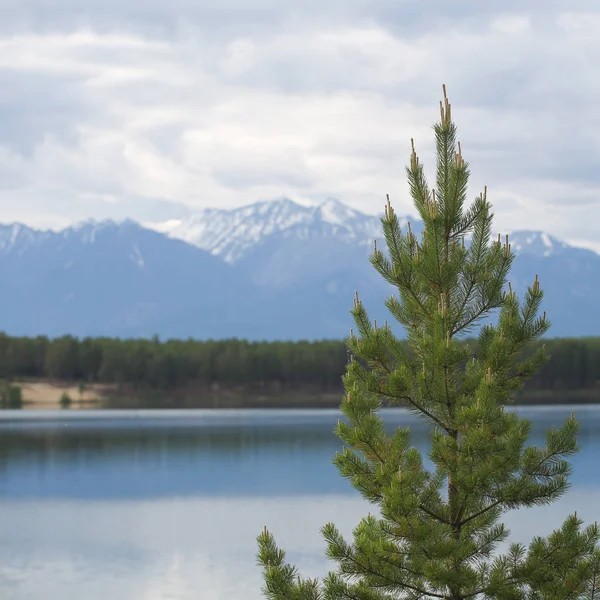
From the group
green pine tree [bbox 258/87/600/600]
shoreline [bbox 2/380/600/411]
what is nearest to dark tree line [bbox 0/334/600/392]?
shoreline [bbox 2/380/600/411]

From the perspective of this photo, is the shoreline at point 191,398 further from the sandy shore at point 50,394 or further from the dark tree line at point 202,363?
the dark tree line at point 202,363

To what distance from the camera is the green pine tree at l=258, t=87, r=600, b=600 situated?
13055 mm

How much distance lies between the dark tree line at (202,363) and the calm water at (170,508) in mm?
51221

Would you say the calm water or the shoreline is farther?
the shoreline

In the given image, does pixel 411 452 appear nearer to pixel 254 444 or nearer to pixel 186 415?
pixel 254 444

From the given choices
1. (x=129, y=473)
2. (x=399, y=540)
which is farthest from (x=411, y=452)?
(x=129, y=473)

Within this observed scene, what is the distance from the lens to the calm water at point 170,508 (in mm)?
28359

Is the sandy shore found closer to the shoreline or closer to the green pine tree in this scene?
the shoreline

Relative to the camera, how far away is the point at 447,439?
13172mm

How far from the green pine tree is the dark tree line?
118 metres

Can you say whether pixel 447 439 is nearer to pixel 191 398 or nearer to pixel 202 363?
pixel 202 363

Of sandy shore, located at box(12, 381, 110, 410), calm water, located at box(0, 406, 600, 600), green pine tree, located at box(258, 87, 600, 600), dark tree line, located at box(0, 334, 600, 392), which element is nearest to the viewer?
green pine tree, located at box(258, 87, 600, 600)

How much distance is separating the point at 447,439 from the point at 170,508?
29.9 meters

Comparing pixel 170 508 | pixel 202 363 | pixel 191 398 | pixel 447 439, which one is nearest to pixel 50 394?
pixel 191 398
